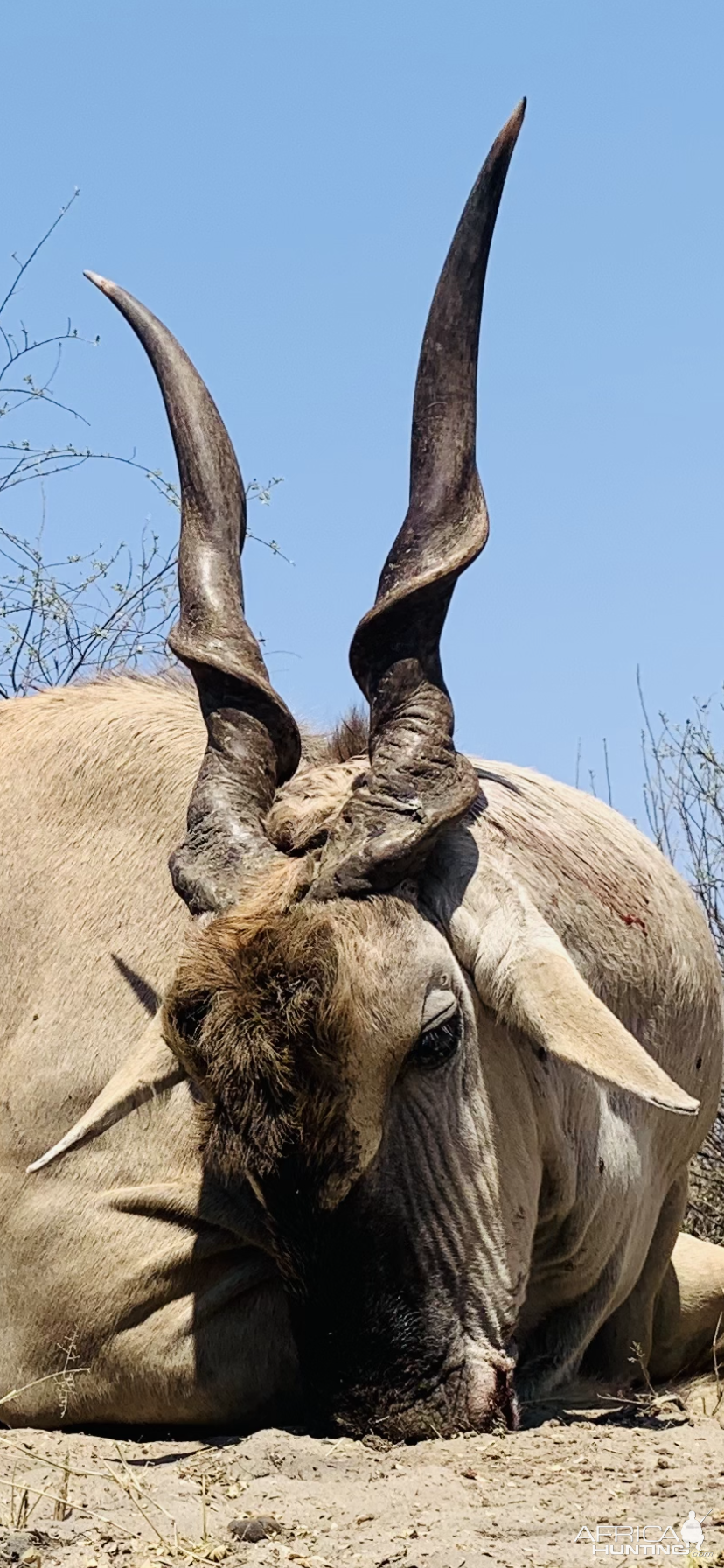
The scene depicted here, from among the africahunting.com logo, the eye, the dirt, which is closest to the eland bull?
the eye

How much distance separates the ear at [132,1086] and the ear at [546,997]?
74cm

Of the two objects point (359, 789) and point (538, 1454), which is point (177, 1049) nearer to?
→ point (359, 789)

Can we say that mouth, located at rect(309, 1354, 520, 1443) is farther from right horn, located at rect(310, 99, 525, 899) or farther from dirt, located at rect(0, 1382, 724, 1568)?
right horn, located at rect(310, 99, 525, 899)

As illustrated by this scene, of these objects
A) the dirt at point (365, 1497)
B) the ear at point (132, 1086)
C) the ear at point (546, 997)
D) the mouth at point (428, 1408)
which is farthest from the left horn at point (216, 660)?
the dirt at point (365, 1497)

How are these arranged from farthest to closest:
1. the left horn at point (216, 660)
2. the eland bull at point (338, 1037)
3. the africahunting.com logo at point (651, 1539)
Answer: the left horn at point (216, 660) < the eland bull at point (338, 1037) < the africahunting.com logo at point (651, 1539)

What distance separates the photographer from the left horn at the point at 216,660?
4781 mm

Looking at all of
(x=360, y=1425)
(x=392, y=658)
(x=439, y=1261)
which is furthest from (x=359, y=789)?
(x=360, y=1425)

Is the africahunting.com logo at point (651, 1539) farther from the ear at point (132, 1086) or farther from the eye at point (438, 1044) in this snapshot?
the ear at point (132, 1086)

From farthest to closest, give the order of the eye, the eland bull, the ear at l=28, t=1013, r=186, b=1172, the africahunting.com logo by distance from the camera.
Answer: the ear at l=28, t=1013, r=186, b=1172 < the eye < the eland bull < the africahunting.com logo

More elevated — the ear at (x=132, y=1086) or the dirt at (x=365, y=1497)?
the ear at (x=132, y=1086)

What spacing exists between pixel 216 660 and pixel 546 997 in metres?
1.31

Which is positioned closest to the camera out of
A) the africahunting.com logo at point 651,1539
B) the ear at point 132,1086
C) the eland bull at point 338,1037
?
the africahunting.com logo at point 651,1539

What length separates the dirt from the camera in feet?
11.9

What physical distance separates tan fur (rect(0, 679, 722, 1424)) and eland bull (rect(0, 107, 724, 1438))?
0.01 metres
